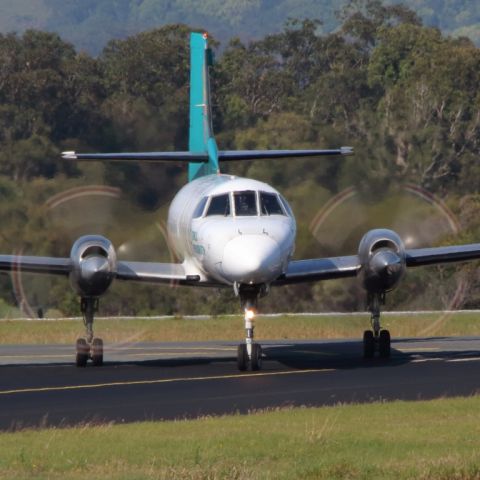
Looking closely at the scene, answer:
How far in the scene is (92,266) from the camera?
895 inches

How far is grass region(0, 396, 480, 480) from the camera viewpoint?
12.2 meters

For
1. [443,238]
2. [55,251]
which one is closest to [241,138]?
[443,238]

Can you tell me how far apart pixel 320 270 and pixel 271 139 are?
3412cm

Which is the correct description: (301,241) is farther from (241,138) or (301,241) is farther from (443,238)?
(241,138)

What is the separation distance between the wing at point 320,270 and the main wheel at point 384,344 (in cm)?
112

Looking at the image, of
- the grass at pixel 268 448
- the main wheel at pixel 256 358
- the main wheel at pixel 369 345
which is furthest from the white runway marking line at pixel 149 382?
the grass at pixel 268 448

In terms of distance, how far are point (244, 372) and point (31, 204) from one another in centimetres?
1930

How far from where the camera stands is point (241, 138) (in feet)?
193

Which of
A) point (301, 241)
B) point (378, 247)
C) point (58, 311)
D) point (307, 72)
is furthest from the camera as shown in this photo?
point (307, 72)

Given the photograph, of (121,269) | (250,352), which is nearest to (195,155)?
(121,269)

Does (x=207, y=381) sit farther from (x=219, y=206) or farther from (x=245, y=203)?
(x=219, y=206)

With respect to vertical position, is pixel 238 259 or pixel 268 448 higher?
pixel 238 259

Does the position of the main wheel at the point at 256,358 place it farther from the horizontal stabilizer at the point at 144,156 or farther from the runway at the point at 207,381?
the horizontal stabilizer at the point at 144,156

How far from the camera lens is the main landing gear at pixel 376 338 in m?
24.2
